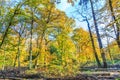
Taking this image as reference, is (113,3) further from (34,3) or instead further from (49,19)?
(49,19)

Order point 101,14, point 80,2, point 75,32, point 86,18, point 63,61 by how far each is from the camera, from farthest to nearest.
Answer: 1. point 75,32
2. point 86,18
3. point 63,61
4. point 101,14
5. point 80,2

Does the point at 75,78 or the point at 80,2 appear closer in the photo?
the point at 80,2

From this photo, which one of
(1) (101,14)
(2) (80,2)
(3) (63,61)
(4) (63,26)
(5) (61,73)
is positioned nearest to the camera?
(2) (80,2)

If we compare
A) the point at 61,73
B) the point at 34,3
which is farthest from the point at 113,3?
the point at 61,73

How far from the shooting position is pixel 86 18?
37219mm

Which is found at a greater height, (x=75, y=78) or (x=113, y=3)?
(x=113, y=3)

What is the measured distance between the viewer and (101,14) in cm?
1420

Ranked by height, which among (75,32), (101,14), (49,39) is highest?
(75,32)

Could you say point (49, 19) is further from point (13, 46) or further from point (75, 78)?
point (13, 46)

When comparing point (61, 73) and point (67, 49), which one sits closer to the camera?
point (61, 73)

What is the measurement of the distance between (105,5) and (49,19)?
867 inches

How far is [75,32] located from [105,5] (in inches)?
1514

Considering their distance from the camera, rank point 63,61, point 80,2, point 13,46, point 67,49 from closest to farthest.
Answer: point 13,46 → point 80,2 → point 63,61 → point 67,49

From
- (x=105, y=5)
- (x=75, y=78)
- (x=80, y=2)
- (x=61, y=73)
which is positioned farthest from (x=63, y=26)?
(x=80, y=2)
